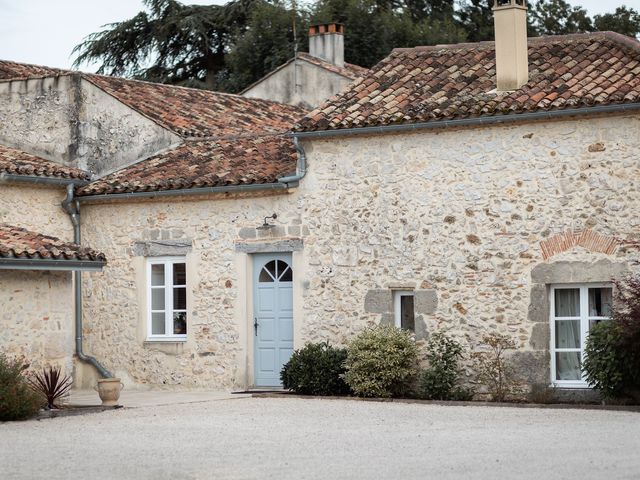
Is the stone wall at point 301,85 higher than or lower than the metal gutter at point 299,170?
higher

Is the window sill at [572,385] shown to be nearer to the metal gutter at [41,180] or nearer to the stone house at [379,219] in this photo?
the stone house at [379,219]

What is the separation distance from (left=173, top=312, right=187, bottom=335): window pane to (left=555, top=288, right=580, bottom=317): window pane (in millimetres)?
6081

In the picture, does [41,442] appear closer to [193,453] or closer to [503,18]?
[193,453]

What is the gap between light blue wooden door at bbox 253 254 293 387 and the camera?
61.6 ft

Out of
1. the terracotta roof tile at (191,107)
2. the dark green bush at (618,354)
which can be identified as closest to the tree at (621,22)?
the terracotta roof tile at (191,107)

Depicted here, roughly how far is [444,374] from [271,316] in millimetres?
3356

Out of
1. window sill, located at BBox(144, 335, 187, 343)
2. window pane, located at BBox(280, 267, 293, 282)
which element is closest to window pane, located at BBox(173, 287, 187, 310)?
window sill, located at BBox(144, 335, 187, 343)

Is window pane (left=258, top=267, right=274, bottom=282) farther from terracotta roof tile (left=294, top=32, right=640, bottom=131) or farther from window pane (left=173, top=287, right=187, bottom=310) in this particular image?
terracotta roof tile (left=294, top=32, right=640, bottom=131)

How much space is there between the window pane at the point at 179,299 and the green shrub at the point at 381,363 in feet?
11.9

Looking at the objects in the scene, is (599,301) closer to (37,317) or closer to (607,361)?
(607,361)

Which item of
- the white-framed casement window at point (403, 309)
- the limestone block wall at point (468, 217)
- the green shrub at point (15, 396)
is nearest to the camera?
the green shrub at point (15, 396)

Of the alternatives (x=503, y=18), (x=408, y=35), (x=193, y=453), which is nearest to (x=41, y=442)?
(x=193, y=453)

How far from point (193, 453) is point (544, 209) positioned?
6.63 metres

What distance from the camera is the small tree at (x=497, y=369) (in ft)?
54.2
